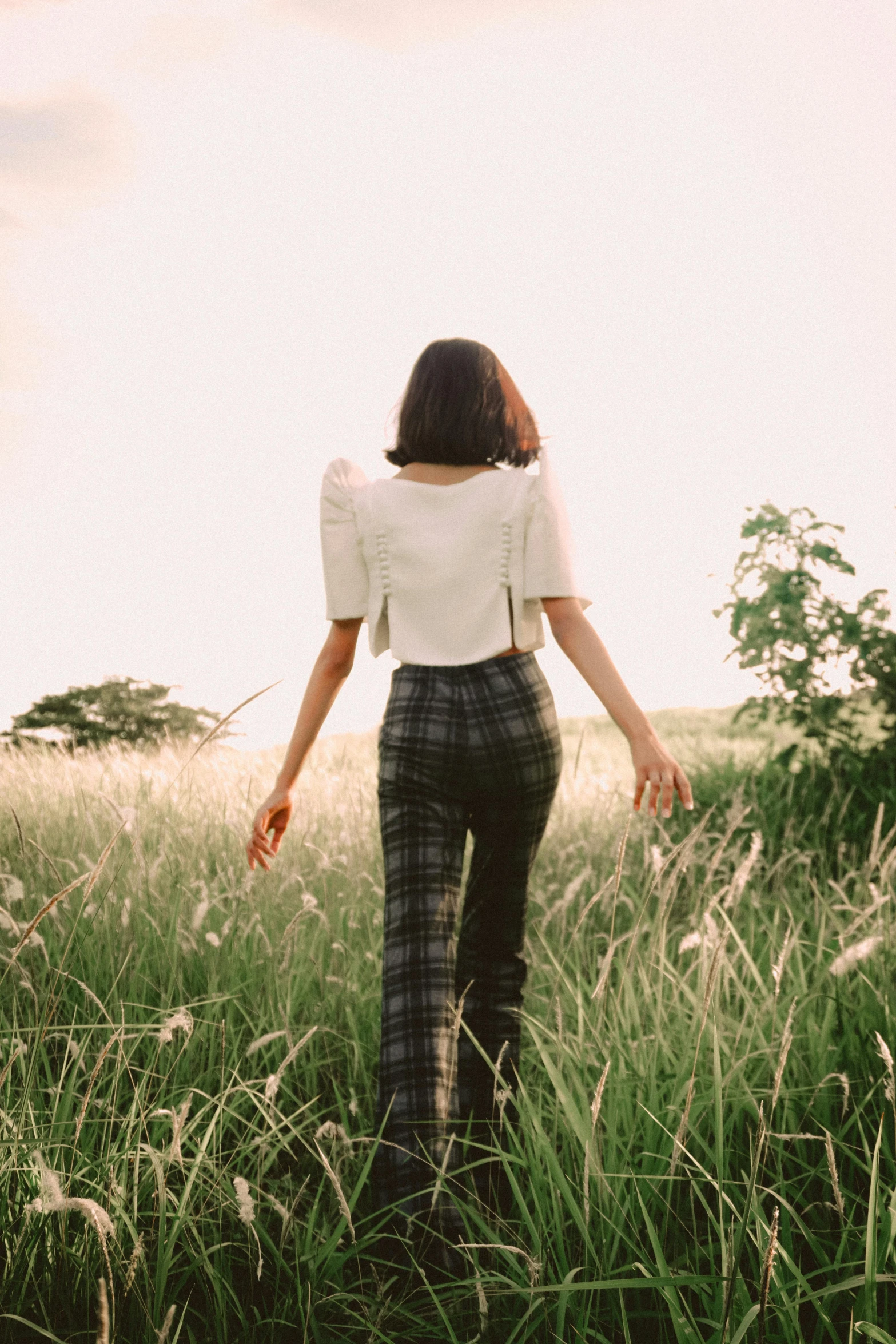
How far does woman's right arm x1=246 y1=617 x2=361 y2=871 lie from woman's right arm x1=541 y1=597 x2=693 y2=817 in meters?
0.61

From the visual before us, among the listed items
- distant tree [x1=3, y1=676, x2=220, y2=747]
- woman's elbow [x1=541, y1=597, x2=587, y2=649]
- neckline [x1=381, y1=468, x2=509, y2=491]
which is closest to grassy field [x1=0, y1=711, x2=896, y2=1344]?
woman's elbow [x1=541, y1=597, x2=587, y2=649]

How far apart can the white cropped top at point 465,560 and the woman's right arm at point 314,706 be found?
0.16 meters

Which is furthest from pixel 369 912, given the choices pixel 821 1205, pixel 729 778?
pixel 729 778

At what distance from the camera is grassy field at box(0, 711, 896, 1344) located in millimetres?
1884

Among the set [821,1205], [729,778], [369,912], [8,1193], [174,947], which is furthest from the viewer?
[729,778]

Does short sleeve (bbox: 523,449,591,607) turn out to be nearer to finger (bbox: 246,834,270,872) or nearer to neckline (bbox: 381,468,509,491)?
neckline (bbox: 381,468,509,491)

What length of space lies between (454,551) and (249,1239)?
66.9 inches

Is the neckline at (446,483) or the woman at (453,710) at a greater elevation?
the neckline at (446,483)

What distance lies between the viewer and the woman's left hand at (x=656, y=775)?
236cm

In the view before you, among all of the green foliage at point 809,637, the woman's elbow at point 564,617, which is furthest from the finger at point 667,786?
the green foliage at point 809,637

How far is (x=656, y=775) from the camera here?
2.37 meters

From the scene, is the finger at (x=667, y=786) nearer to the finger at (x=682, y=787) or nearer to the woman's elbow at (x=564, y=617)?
the finger at (x=682, y=787)

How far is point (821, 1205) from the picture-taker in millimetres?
2338

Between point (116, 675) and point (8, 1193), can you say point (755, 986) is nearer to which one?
point (8, 1193)
